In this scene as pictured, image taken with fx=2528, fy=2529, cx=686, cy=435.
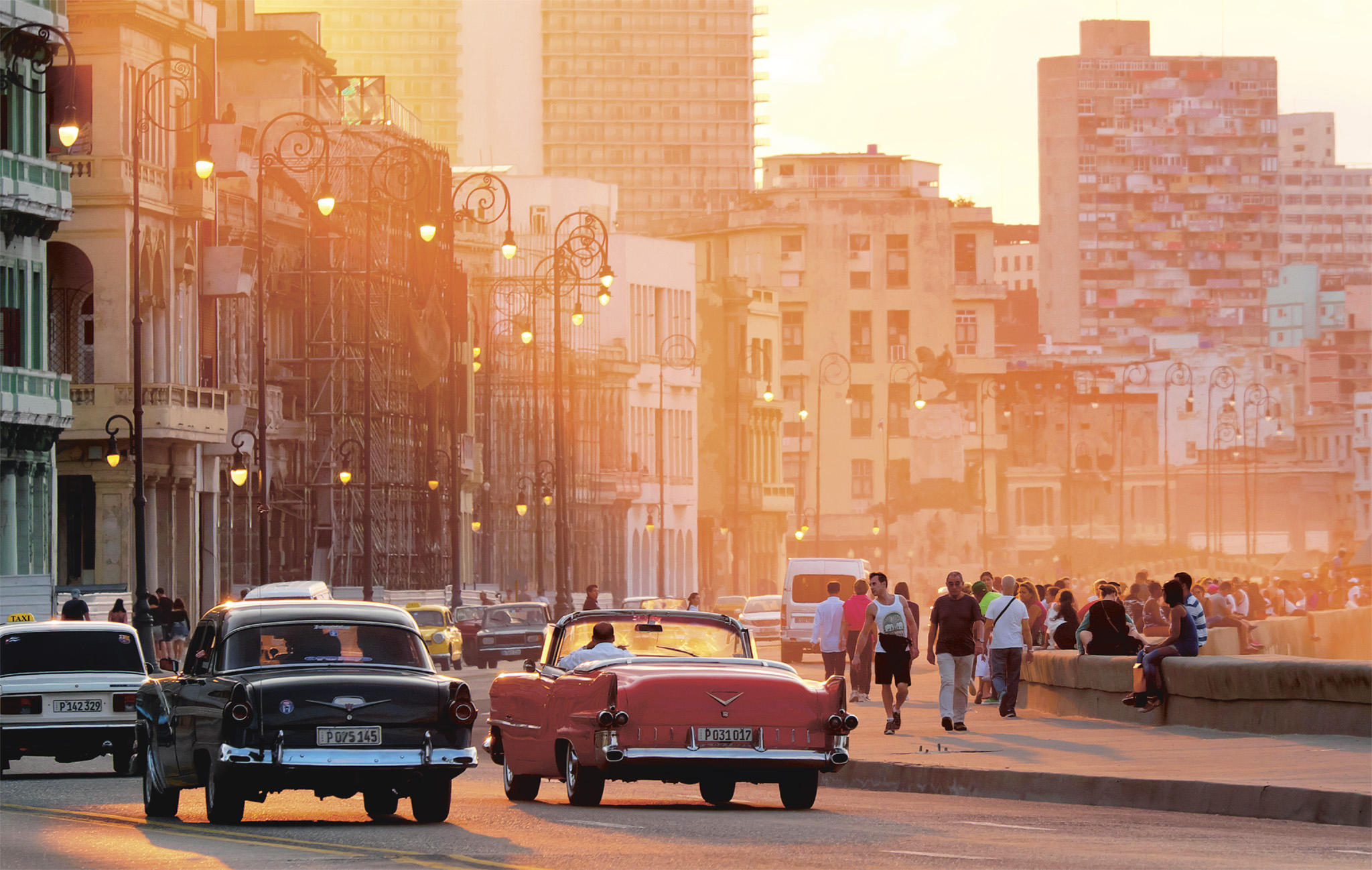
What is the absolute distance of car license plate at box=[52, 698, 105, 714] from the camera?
2348cm

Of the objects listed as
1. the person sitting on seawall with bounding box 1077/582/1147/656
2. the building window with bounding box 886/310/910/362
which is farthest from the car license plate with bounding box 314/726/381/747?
the building window with bounding box 886/310/910/362

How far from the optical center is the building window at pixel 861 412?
164 m

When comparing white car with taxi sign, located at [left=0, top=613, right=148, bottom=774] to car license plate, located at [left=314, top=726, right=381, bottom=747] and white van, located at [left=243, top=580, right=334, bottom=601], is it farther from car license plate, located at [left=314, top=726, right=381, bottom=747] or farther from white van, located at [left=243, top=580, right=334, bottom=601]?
white van, located at [left=243, top=580, right=334, bottom=601]

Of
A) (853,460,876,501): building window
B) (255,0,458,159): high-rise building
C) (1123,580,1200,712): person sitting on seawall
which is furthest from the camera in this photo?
(255,0,458,159): high-rise building

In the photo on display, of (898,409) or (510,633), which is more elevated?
(898,409)

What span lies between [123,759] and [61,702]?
0.98m

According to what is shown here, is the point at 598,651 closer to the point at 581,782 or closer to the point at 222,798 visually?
the point at 581,782

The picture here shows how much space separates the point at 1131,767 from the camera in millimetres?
20391

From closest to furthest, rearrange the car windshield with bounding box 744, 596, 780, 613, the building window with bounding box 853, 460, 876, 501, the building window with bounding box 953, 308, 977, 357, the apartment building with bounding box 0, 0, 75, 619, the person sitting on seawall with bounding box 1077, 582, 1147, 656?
the person sitting on seawall with bounding box 1077, 582, 1147, 656 < the apartment building with bounding box 0, 0, 75, 619 < the car windshield with bounding box 744, 596, 780, 613 < the building window with bounding box 853, 460, 876, 501 < the building window with bounding box 953, 308, 977, 357

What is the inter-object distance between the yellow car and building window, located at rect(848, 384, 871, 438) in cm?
11181

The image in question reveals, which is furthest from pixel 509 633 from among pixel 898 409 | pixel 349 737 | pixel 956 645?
pixel 898 409

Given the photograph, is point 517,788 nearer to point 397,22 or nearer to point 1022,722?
point 1022,722

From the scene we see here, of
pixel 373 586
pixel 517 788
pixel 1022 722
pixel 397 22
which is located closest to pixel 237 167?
pixel 373 586

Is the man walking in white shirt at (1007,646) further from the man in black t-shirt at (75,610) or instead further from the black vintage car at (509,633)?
the black vintage car at (509,633)
